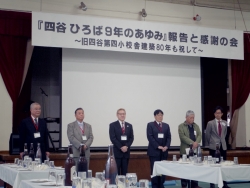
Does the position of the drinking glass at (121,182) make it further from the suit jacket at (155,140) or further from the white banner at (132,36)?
the white banner at (132,36)

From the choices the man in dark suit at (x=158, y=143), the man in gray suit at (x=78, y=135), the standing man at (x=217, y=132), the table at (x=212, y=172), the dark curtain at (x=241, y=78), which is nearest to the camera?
the table at (x=212, y=172)

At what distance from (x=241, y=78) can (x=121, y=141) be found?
3666 mm

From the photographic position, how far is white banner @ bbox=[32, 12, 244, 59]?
6.99 meters

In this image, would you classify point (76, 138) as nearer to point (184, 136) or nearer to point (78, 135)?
point (78, 135)

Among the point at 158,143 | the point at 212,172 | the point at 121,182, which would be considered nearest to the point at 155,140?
the point at 158,143

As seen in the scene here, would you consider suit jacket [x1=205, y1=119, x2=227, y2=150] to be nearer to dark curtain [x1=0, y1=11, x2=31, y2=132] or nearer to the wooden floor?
the wooden floor

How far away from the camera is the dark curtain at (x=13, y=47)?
710cm

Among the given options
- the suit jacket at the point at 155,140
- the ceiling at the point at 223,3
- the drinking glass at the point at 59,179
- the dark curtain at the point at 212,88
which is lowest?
the drinking glass at the point at 59,179

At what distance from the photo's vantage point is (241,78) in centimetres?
870

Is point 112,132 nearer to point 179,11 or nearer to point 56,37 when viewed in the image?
point 56,37

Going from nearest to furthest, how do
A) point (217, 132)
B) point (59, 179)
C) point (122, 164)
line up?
point (59, 179) → point (122, 164) → point (217, 132)

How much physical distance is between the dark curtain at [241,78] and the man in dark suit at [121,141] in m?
3.31

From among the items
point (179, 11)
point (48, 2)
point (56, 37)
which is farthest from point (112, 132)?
point (179, 11)

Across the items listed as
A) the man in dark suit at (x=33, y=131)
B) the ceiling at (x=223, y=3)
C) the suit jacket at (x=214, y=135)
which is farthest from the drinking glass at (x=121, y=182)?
the ceiling at (x=223, y=3)
